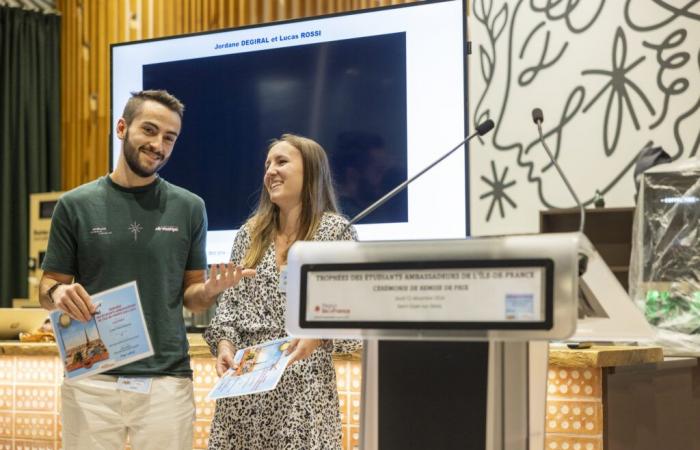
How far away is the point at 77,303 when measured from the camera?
212 centimetres

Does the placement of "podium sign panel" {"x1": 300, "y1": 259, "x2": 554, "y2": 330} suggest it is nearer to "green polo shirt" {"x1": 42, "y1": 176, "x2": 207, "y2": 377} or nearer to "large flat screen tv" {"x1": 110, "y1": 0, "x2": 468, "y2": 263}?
"green polo shirt" {"x1": 42, "y1": 176, "x2": 207, "y2": 377}

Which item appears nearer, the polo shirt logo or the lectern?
the lectern

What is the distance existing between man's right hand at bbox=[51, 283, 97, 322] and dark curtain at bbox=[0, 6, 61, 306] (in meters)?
4.67

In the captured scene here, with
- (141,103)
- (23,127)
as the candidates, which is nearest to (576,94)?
(141,103)

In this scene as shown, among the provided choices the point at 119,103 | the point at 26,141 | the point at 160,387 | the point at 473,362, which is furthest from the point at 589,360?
the point at 26,141

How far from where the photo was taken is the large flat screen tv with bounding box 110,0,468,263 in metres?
3.67

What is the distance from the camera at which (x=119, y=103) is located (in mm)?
4277

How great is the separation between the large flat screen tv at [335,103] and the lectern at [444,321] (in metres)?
2.55

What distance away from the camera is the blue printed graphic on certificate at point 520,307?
2.97 ft

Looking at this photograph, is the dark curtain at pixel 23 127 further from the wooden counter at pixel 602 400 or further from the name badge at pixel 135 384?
the wooden counter at pixel 602 400

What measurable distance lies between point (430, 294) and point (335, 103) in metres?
3.08

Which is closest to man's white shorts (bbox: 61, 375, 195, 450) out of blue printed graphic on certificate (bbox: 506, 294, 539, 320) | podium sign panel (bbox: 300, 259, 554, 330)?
podium sign panel (bbox: 300, 259, 554, 330)

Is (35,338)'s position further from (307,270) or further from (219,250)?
(307,270)

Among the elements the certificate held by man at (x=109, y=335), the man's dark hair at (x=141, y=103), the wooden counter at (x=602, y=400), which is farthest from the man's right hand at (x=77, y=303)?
the wooden counter at (x=602, y=400)
